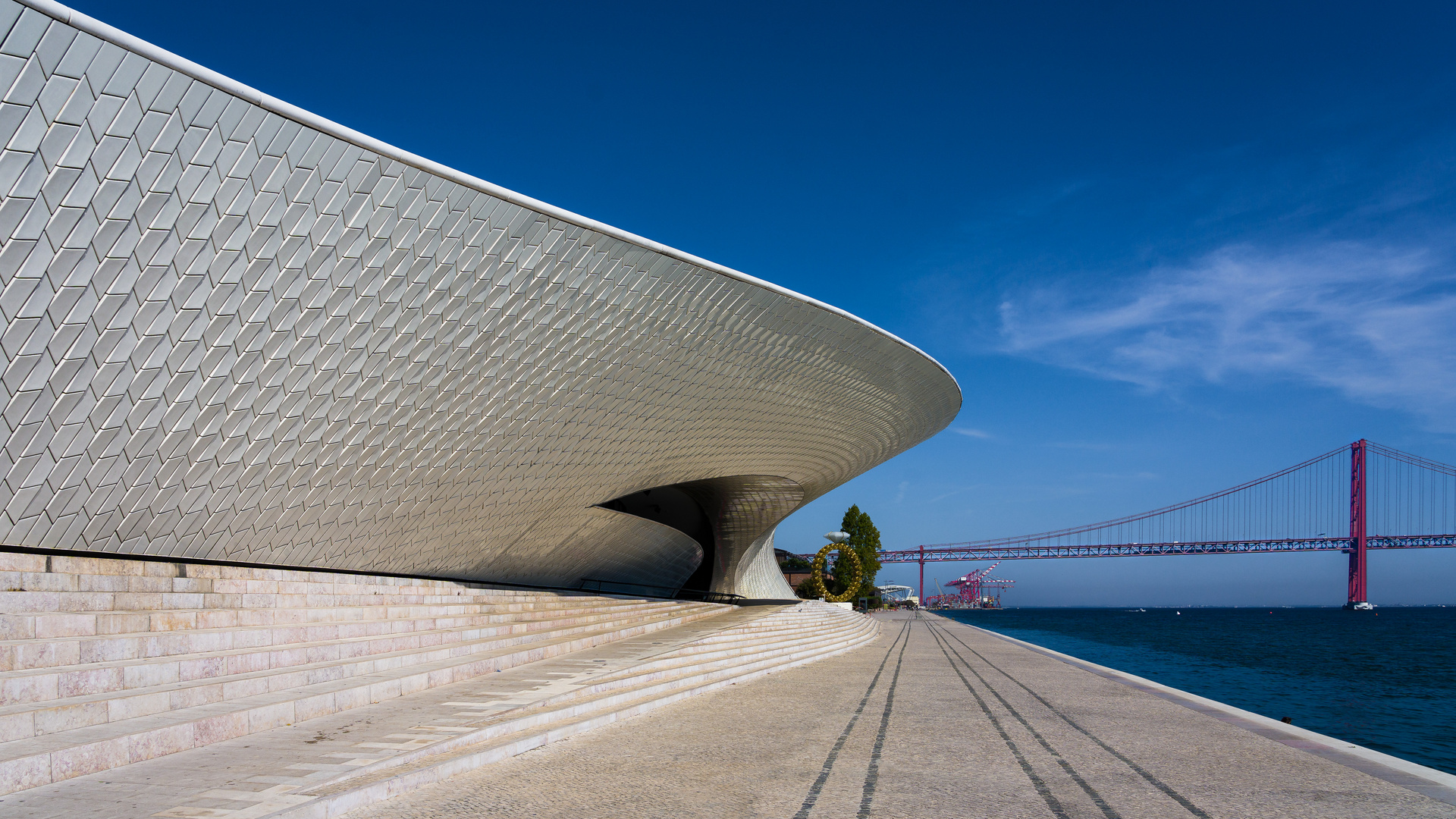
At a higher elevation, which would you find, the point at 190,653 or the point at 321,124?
the point at 321,124

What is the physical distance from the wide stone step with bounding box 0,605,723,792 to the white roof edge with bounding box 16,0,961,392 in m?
5.03

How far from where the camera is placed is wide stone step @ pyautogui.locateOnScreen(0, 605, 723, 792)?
478 centimetres

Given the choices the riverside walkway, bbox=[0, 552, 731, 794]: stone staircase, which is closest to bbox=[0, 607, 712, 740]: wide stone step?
bbox=[0, 552, 731, 794]: stone staircase

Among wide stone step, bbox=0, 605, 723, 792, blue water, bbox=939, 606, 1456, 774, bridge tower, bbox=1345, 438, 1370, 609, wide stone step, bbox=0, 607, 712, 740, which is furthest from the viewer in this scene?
bridge tower, bbox=1345, 438, 1370, 609

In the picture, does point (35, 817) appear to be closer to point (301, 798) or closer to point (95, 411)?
point (301, 798)

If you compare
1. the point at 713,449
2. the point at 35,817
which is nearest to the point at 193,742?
the point at 35,817

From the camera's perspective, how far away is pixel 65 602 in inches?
304

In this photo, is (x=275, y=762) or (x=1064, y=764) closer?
(x=275, y=762)

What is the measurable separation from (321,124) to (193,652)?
4929mm

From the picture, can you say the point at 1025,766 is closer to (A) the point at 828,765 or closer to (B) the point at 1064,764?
(B) the point at 1064,764

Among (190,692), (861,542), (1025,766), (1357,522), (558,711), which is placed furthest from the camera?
(1357,522)

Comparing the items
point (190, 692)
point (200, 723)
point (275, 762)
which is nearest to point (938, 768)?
point (275, 762)

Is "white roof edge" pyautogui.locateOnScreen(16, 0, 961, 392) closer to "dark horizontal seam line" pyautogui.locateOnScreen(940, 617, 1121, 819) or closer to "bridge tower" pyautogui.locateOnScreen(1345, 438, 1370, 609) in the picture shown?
"dark horizontal seam line" pyautogui.locateOnScreen(940, 617, 1121, 819)

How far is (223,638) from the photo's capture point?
810 cm
